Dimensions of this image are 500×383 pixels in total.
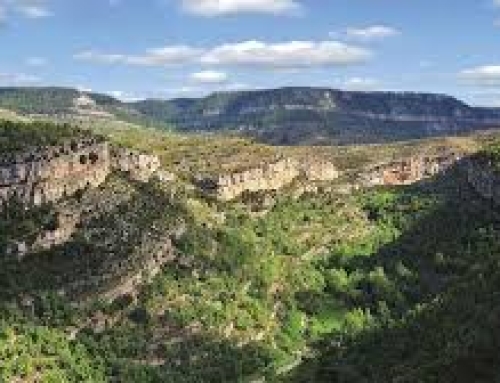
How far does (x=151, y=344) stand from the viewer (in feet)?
611

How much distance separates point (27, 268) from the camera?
184625 millimetres

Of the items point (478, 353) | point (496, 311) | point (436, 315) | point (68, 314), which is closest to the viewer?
point (478, 353)

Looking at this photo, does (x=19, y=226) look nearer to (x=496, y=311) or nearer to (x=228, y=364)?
(x=228, y=364)

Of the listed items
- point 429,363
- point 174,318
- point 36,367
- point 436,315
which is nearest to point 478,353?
point 429,363

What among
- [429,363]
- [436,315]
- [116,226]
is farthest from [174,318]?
[429,363]

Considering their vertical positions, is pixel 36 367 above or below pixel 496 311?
below

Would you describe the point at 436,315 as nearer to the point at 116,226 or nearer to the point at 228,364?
the point at 228,364

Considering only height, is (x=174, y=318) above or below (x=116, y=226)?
below

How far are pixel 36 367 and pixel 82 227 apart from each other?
1364 inches

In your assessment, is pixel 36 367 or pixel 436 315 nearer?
pixel 436 315

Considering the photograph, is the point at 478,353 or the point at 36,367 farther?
the point at 36,367

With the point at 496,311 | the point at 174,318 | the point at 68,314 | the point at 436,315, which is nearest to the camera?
the point at 496,311

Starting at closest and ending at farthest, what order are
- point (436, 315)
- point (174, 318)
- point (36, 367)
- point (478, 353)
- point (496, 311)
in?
1. point (478, 353)
2. point (496, 311)
3. point (436, 315)
4. point (36, 367)
5. point (174, 318)

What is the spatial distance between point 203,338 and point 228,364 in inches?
278
